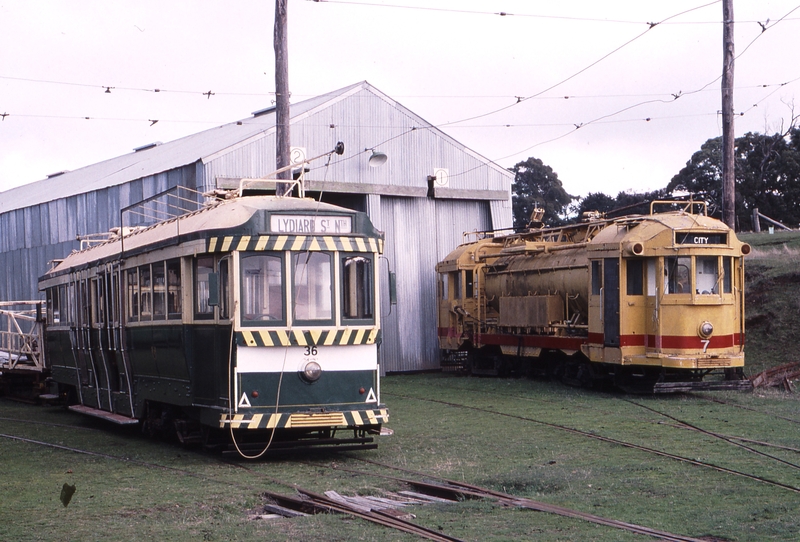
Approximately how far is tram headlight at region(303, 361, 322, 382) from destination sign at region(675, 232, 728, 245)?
9779 mm

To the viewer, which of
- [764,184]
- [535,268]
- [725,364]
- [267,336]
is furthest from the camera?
[764,184]

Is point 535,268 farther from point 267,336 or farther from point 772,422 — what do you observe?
point 267,336

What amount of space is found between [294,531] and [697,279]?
43.9 ft

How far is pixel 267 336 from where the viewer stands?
12.6m

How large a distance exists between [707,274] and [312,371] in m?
10.3

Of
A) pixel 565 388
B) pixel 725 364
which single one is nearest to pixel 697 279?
pixel 725 364

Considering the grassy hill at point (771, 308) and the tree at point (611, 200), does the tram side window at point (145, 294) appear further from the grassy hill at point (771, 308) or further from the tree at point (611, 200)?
the tree at point (611, 200)

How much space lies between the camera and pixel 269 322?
12641 millimetres

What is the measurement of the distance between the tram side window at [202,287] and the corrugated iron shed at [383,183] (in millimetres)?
11894

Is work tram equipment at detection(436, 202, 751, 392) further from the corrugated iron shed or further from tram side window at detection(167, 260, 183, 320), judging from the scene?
tram side window at detection(167, 260, 183, 320)

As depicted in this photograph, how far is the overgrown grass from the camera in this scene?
8.65m

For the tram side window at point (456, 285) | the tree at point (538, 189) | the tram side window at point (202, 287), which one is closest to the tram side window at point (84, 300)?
the tram side window at point (202, 287)

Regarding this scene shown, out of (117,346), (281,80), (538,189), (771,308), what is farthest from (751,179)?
(117,346)

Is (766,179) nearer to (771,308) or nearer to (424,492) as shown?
(771,308)
